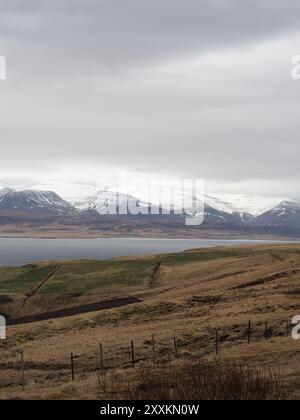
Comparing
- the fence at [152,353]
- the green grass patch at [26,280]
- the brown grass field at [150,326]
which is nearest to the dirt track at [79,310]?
the brown grass field at [150,326]

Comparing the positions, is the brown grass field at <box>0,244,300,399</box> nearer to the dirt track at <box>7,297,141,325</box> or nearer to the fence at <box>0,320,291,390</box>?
the fence at <box>0,320,291,390</box>

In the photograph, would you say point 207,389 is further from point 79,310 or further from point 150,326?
point 79,310

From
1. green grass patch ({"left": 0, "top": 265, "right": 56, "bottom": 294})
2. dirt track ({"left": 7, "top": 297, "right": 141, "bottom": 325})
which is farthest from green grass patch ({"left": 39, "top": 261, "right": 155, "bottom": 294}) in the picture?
dirt track ({"left": 7, "top": 297, "right": 141, "bottom": 325})

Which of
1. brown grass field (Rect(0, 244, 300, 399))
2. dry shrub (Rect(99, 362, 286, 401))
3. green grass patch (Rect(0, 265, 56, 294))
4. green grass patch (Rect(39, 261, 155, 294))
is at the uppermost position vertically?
dry shrub (Rect(99, 362, 286, 401))

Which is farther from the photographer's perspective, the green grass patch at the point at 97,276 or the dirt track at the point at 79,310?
the green grass patch at the point at 97,276

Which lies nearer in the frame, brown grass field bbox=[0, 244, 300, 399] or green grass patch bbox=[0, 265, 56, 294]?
brown grass field bbox=[0, 244, 300, 399]

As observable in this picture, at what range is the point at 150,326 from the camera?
51.8 m

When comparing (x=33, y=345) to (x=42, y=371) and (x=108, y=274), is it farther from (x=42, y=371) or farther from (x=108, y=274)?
(x=108, y=274)

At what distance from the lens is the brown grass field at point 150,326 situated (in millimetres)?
32469

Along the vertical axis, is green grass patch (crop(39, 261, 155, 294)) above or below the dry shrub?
below

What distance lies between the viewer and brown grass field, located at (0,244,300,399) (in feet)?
107

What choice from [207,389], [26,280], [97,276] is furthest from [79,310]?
[207,389]

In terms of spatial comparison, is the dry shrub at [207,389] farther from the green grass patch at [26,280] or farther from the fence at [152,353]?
the green grass patch at [26,280]
